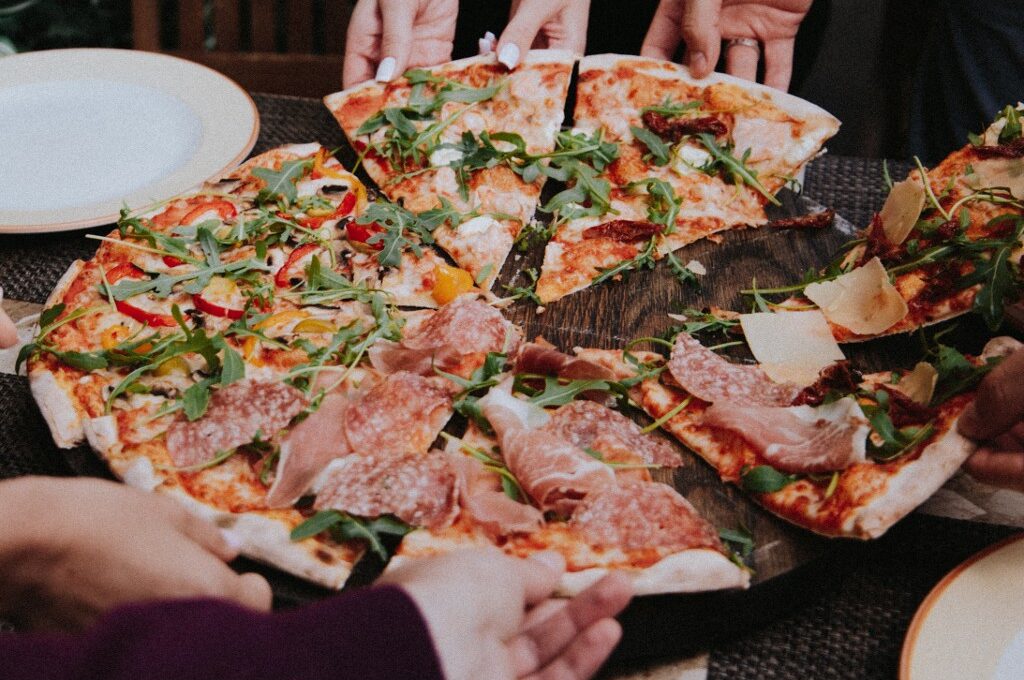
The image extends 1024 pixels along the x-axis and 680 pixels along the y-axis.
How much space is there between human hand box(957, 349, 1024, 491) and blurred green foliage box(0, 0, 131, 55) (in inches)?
242

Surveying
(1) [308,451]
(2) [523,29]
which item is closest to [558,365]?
(1) [308,451]

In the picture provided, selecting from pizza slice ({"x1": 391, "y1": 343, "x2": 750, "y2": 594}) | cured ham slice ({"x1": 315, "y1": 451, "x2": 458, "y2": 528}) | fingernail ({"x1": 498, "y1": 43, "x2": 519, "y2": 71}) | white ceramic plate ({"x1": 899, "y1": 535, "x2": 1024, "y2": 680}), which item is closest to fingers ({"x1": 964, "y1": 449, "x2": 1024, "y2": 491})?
white ceramic plate ({"x1": 899, "y1": 535, "x2": 1024, "y2": 680})

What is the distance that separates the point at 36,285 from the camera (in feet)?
9.30

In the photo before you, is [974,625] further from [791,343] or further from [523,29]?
[523,29]

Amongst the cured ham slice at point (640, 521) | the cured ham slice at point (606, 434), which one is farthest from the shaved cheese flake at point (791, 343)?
the cured ham slice at point (640, 521)

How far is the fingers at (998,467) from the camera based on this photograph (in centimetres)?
175

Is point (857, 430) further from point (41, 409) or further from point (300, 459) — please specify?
point (41, 409)

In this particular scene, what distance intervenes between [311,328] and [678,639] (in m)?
1.35

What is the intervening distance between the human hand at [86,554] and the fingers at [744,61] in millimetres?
3050

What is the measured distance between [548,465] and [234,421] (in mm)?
794

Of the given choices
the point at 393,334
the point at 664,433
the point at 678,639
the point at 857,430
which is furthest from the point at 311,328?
the point at 857,430

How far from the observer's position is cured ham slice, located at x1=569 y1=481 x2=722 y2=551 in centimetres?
183

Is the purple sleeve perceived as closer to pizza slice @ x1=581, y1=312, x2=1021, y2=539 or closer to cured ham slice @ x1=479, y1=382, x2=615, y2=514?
cured ham slice @ x1=479, y1=382, x2=615, y2=514

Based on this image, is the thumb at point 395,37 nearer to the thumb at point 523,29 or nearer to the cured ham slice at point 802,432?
the thumb at point 523,29
